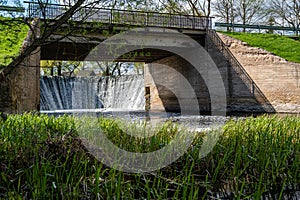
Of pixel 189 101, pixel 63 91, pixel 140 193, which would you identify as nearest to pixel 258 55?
Answer: pixel 189 101

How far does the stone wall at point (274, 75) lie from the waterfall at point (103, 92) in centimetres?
1122

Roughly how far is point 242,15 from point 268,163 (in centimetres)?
2912

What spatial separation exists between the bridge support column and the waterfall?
12.1 m

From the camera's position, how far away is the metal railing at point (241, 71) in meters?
17.4

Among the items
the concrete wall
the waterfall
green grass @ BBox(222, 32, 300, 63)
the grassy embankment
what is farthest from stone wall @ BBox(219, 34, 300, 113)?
the grassy embankment

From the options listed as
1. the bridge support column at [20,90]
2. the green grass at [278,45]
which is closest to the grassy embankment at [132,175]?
the bridge support column at [20,90]

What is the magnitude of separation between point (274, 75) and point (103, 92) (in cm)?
1563

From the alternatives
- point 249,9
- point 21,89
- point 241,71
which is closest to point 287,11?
point 249,9

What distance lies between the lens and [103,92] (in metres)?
28.4

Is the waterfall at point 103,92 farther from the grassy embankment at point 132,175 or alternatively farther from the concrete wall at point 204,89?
the grassy embankment at point 132,175

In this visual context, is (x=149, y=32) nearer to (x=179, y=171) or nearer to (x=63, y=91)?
(x=63, y=91)

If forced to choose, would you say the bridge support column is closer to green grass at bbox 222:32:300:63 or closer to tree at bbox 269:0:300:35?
green grass at bbox 222:32:300:63

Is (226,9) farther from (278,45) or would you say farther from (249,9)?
(278,45)

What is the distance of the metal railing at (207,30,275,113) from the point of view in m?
17.4
